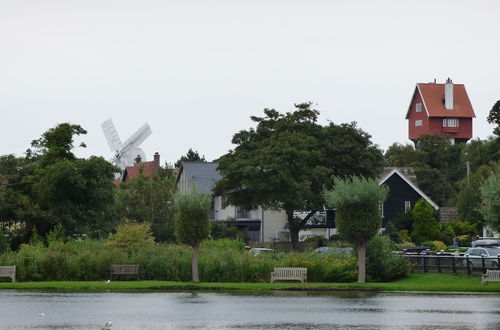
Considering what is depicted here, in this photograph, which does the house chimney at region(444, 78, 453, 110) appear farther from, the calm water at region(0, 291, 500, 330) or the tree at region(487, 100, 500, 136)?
the calm water at region(0, 291, 500, 330)

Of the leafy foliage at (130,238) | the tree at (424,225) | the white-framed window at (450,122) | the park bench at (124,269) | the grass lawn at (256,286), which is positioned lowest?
the grass lawn at (256,286)

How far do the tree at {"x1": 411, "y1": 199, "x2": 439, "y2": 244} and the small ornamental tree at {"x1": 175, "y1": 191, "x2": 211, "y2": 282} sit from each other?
4226 centimetres

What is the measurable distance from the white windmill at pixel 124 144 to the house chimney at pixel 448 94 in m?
45.5

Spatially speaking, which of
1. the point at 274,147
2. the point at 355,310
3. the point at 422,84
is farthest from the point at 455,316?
the point at 422,84

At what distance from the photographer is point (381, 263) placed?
58000 mm

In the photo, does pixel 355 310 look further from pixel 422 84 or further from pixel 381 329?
pixel 422 84

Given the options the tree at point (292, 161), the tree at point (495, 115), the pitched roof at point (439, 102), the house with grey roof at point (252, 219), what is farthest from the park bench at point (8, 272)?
the pitched roof at point (439, 102)

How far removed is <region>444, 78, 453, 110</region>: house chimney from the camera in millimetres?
166875

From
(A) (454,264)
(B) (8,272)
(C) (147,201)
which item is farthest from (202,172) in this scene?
(A) (454,264)

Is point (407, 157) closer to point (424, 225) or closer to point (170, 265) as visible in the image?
point (424, 225)

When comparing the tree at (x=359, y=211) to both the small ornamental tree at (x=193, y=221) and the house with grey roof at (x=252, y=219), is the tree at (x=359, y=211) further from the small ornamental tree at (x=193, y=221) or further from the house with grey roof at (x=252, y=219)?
the house with grey roof at (x=252, y=219)

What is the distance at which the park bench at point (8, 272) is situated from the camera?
189 feet

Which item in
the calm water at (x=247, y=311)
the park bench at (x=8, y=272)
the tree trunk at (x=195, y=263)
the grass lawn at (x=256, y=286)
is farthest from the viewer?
the park bench at (x=8, y=272)

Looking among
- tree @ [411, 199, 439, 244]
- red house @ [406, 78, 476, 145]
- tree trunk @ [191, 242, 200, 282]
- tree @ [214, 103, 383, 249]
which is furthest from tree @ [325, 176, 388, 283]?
red house @ [406, 78, 476, 145]
